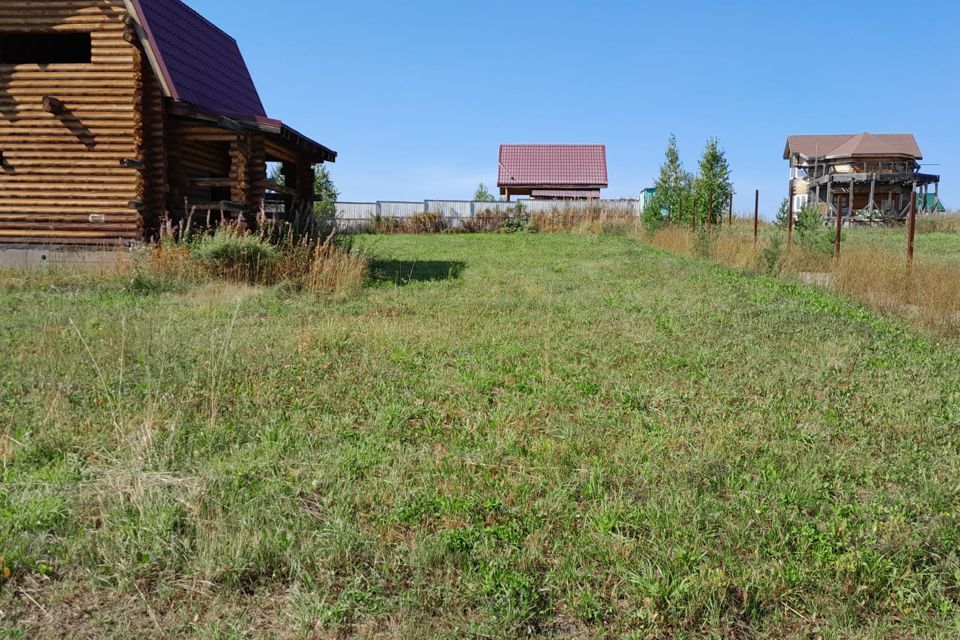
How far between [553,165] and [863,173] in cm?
1901

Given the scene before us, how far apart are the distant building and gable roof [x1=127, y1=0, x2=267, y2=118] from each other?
37614 mm

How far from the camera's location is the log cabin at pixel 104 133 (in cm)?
1268

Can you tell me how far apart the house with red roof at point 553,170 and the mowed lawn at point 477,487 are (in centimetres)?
3757

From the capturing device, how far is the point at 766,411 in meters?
5.07

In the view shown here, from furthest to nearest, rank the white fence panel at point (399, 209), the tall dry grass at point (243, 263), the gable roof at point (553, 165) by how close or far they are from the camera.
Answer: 1. the gable roof at point (553, 165)
2. the white fence panel at point (399, 209)
3. the tall dry grass at point (243, 263)

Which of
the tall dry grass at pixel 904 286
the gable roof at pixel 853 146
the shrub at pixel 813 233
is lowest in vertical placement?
the tall dry grass at pixel 904 286

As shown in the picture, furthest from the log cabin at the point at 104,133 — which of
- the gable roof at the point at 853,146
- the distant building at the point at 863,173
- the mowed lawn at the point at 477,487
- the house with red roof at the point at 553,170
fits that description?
the gable roof at the point at 853,146

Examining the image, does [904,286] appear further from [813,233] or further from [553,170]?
[553,170]

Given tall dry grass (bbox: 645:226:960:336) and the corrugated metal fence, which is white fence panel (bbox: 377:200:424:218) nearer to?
the corrugated metal fence

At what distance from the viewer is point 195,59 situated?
49.5 feet

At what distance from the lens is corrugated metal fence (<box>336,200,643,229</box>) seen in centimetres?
3288

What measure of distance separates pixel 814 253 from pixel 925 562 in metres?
12.2

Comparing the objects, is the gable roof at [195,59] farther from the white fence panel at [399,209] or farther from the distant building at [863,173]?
the distant building at [863,173]

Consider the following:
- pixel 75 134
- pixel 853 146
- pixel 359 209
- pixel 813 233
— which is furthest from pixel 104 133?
pixel 853 146
